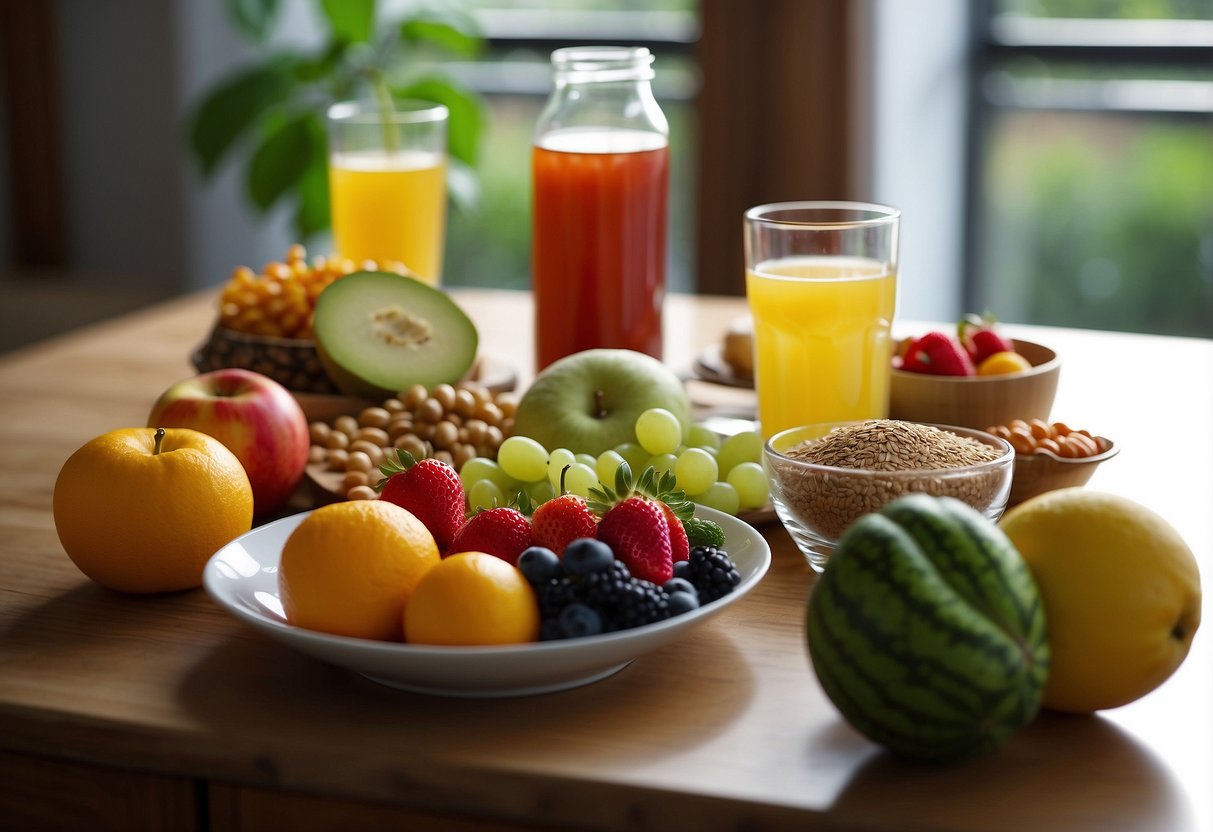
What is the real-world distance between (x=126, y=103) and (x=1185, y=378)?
285 centimetres

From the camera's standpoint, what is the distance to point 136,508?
867 mm

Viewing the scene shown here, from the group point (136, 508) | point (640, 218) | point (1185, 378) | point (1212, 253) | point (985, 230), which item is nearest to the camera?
point (136, 508)

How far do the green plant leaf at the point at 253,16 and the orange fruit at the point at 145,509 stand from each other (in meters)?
2.23

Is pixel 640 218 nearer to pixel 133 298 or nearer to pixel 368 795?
pixel 368 795

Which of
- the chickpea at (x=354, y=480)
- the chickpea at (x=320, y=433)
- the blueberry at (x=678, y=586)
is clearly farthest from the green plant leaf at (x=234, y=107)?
the blueberry at (x=678, y=586)

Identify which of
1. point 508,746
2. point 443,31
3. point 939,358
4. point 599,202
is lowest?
point 508,746

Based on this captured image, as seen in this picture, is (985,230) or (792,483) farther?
(985,230)

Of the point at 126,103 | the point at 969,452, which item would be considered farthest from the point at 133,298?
the point at 969,452

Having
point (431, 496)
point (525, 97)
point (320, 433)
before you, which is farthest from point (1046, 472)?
point (525, 97)

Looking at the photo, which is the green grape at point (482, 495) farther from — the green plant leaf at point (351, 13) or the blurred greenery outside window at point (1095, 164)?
the blurred greenery outside window at point (1095, 164)

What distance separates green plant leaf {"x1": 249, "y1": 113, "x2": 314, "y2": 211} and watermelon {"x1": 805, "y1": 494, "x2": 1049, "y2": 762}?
7.80 ft

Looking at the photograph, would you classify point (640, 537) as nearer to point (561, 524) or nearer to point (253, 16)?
point (561, 524)

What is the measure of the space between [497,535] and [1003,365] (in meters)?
0.57

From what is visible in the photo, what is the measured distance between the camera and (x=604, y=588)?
729 mm
